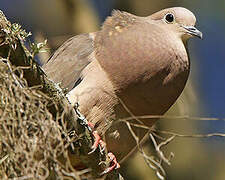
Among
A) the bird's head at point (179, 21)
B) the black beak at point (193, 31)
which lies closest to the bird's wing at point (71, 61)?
the bird's head at point (179, 21)

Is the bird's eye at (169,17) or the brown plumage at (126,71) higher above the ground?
the bird's eye at (169,17)

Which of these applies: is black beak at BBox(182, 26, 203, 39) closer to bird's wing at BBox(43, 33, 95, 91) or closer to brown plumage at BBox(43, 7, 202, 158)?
brown plumage at BBox(43, 7, 202, 158)

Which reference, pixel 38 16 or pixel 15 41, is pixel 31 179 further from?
pixel 38 16

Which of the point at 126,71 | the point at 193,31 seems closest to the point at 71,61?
the point at 126,71

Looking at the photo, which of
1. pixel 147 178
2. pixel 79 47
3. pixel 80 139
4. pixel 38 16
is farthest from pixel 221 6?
pixel 80 139

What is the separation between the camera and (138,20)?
4.81 meters

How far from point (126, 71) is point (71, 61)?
608 mm

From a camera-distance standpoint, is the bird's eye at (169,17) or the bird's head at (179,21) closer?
the bird's head at (179,21)

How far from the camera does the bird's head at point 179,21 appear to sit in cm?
471

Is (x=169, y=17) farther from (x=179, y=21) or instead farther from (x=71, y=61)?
(x=71, y=61)

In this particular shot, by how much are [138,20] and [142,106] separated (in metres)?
0.80

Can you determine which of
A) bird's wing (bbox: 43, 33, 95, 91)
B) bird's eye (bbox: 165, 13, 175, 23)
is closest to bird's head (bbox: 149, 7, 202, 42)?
bird's eye (bbox: 165, 13, 175, 23)

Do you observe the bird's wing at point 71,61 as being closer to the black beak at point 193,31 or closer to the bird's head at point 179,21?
the bird's head at point 179,21

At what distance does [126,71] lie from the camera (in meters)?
4.35
